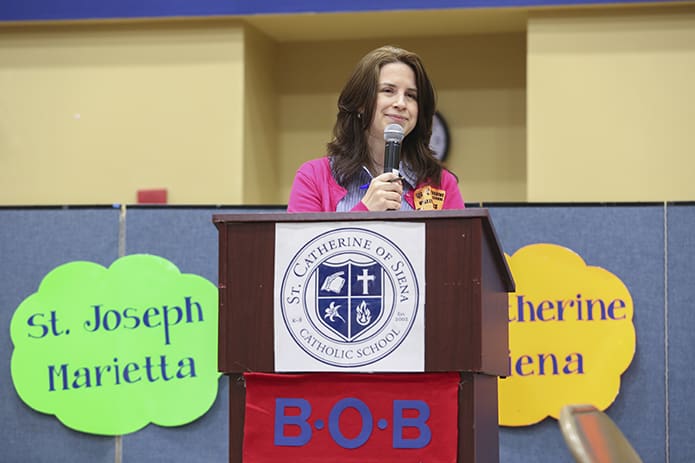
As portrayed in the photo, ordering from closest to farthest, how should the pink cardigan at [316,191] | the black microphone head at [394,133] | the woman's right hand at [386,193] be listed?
the woman's right hand at [386,193] < the black microphone head at [394,133] < the pink cardigan at [316,191]

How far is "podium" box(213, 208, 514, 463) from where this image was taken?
2086 mm

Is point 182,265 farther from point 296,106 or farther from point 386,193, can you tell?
point 296,106

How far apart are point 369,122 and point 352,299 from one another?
82 cm

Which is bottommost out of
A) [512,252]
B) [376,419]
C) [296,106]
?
[376,419]

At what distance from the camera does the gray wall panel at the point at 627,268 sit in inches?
155

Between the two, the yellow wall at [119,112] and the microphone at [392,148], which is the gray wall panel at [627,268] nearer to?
the microphone at [392,148]

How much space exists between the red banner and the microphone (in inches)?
21.2

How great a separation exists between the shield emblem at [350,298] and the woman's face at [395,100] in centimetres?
70

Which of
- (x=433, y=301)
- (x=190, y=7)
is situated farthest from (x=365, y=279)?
(x=190, y=7)

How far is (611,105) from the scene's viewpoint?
568 centimetres

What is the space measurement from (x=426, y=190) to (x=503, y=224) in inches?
54.7

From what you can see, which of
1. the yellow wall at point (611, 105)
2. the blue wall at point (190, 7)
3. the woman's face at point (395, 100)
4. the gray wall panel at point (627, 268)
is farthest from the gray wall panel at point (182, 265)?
the yellow wall at point (611, 105)

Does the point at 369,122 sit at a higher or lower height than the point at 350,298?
higher

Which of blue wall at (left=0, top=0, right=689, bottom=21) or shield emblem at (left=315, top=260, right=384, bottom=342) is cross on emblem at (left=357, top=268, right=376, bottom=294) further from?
blue wall at (left=0, top=0, right=689, bottom=21)
